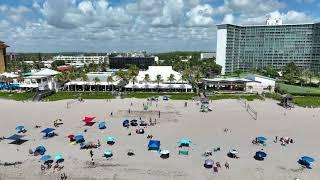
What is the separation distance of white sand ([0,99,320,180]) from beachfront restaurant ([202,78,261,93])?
16.9 metres

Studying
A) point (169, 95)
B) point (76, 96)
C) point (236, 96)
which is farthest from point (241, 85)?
point (76, 96)

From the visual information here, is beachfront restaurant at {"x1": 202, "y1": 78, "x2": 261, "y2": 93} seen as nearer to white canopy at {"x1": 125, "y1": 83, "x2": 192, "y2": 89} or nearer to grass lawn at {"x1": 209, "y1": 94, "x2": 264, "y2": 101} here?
white canopy at {"x1": 125, "y1": 83, "x2": 192, "y2": 89}

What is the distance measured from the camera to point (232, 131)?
46531mm

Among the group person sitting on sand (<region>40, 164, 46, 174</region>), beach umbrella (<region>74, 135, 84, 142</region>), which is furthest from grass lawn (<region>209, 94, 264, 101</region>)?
person sitting on sand (<region>40, 164, 46, 174</region>)

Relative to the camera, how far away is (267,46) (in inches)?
5842

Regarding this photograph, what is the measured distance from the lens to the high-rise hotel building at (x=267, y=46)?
14138cm

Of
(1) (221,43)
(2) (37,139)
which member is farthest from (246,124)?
(1) (221,43)

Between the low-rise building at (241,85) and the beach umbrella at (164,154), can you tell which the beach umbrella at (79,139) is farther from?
the low-rise building at (241,85)

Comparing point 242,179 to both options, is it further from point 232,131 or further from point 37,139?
point 37,139

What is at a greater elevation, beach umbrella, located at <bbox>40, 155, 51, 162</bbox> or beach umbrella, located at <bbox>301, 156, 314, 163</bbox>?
beach umbrella, located at <bbox>301, 156, 314, 163</bbox>

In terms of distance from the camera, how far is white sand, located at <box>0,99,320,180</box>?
102 feet

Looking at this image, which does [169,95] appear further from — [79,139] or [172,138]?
[79,139]

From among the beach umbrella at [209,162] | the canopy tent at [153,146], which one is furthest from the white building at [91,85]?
the beach umbrella at [209,162]

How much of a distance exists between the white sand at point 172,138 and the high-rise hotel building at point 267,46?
79302 mm
